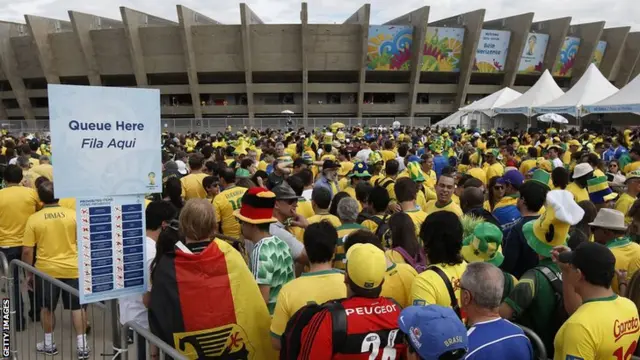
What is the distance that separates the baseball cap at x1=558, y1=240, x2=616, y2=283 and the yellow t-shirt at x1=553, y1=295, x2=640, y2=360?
0.50ft

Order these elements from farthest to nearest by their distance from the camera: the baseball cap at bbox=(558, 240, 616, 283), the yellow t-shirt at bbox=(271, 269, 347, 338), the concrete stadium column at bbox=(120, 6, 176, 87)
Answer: the concrete stadium column at bbox=(120, 6, 176, 87) → the yellow t-shirt at bbox=(271, 269, 347, 338) → the baseball cap at bbox=(558, 240, 616, 283)

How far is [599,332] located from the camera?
114 inches

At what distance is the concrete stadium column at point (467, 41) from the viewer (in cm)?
5142

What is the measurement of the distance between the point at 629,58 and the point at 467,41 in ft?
76.8

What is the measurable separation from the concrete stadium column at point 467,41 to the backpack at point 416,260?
52164 mm

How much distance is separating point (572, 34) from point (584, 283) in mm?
64412

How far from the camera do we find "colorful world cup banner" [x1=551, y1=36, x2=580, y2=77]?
5647 cm

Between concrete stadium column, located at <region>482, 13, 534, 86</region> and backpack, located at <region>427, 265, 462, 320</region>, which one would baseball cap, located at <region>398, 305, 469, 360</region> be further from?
concrete stadium column, located at <region>482, 13, 534, 86</region>

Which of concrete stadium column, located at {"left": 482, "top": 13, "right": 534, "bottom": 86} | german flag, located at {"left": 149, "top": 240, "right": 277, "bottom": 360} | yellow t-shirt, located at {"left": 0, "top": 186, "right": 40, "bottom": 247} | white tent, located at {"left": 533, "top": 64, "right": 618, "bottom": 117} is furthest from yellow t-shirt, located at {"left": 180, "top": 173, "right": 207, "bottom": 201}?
concrete stadium column, located at {"left": 482, "top": 13, "right": 534, "bottom": 86}

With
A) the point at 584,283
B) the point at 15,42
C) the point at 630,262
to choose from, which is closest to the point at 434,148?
the point at 630,262

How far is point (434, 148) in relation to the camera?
571 inches

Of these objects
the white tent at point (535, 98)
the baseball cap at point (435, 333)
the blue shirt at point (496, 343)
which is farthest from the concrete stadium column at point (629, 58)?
the baseball cap at point (435, 333)

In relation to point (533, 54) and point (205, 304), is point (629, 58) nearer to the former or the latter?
point (533, 54)

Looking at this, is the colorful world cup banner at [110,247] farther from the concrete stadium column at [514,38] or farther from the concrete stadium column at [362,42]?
the concrete stadium column at [514,38]
